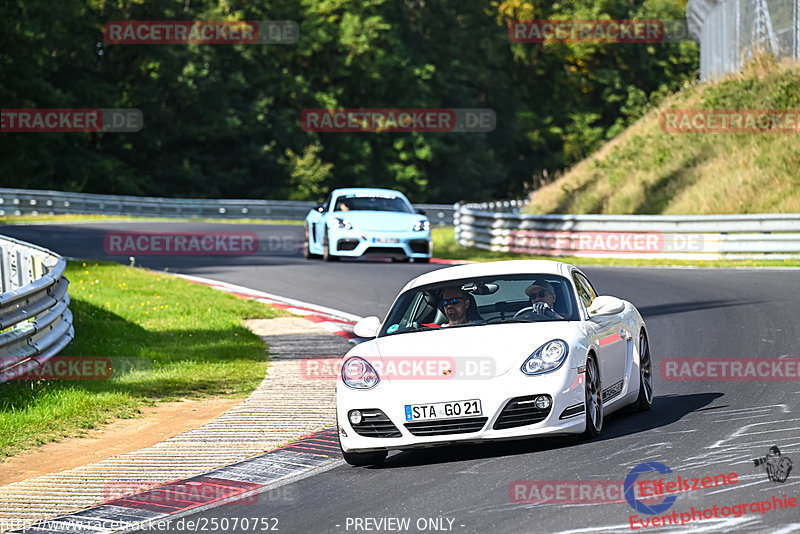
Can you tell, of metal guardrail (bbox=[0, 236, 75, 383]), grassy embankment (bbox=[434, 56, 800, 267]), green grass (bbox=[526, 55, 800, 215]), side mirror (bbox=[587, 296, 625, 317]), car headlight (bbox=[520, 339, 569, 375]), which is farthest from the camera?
green grass (bbox=[526, 55, 800, 215])

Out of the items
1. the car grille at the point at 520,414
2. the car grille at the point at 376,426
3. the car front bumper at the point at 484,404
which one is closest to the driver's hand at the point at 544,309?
the car front bumper at the point at 484,404

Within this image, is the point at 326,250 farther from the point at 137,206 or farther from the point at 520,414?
the point at 137,206

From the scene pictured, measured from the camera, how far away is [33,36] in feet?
180

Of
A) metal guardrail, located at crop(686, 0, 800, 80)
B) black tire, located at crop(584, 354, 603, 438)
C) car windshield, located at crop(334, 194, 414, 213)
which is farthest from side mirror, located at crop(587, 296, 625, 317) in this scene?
metal guardrail, located at crop(686, 0, 800, 80)

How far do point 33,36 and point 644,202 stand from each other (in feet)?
107

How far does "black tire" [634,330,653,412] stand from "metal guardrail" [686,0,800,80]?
21.4m

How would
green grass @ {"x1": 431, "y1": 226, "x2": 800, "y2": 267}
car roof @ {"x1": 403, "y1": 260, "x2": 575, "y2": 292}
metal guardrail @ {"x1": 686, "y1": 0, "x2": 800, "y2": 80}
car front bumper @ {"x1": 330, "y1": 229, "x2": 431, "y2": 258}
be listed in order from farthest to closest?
metal guardrail @ {"x1": 686, "y1": 0, "x2": 800, "y2": 80} < green grass @ {"x1": 431, "y1": 226, "x2": 800, "y2": 267} < car front bumper @ {"x1": 330, "y1": 229, "x2": 431, "y2": 258} < car roof @ {"x1": 403, "y1": 260, "x2": 575, "y2": 292}

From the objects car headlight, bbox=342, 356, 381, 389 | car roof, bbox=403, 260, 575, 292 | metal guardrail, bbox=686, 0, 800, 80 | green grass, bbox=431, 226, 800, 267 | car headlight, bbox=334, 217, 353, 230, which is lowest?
green grass, bbox=431, 226, 800, 267

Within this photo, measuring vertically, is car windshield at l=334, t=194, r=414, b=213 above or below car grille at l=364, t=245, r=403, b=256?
above

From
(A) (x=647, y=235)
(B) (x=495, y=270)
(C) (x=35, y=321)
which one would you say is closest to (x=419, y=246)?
(A) (x=647, y=235)

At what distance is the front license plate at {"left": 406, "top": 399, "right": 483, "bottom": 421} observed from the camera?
25.7ft

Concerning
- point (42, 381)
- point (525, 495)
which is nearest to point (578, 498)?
point (525, 495)

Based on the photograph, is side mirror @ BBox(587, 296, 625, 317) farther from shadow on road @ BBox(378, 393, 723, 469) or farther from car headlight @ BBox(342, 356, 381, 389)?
car headlight @ BBox(342, 356, 381, 389)

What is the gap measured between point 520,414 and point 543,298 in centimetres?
135
